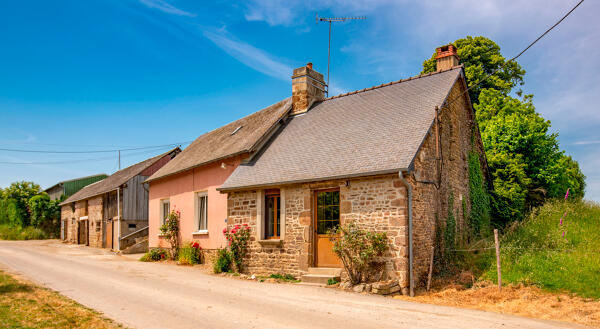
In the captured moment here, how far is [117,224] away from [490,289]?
20490mm

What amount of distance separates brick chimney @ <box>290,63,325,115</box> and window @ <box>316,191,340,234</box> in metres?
5.39

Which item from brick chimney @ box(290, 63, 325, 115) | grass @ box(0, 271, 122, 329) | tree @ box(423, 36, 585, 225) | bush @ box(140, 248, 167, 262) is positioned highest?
brick chimney @ box(290, 63, 325, 115)

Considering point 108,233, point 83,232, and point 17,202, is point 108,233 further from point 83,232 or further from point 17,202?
point 17,202

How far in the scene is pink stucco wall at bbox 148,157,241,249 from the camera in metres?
15.3

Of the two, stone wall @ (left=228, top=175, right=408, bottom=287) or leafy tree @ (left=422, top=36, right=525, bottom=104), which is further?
leafy tree @ (left=422, top=36, right=525, bottom=104)

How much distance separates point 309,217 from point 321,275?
5.13 feet

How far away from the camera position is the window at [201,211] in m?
16.5

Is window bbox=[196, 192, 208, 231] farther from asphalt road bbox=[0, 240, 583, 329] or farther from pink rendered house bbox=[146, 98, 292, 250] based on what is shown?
asphalt road bbox=[0, 240, 583, 329]

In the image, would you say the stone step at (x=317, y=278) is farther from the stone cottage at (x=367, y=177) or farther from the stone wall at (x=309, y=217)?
the stone wall at (x=309, y=217)

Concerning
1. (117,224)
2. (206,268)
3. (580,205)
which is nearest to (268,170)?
(206,268)

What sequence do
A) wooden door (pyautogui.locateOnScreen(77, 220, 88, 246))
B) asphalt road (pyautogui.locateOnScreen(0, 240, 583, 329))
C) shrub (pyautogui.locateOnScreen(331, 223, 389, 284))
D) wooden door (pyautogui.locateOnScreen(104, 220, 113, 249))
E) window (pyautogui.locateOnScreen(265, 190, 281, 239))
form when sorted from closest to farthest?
1. asphalt road (pyautogui.locateOnScreen(0, 240, 583, 329))
2. shrub (pyautogui.locateOnScreen(331, 223, 389, 284))
3. window (pyautogui.locateOnScreen(265, 190, 281, 239))
4. wooden door (pyautogui.locateOnScreen(104, 220, 113, 249))
5. wooden door (pyautogui.locateOnScreen(77, 220, 88, 246))

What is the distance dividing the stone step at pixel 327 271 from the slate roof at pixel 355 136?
2.38 m

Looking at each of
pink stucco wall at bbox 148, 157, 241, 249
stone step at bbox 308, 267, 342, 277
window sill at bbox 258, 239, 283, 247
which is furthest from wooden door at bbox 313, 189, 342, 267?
pink stucco wall at bbox 148, 157, 241, 249

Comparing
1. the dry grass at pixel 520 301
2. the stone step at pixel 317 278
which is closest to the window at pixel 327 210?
the stone step at pixel 317 278
